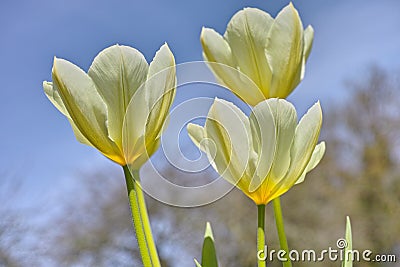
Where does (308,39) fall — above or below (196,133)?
above

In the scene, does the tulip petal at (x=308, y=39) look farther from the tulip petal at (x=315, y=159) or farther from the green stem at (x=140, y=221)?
the green stem at (x=140, y=221)

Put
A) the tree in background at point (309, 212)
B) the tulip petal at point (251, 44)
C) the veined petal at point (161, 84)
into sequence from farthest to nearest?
the tree in background at point (309, 212)
the tulip petal at point (251, 44)
the veined petal at point (161, 84)

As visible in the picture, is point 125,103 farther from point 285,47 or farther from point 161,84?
point 285,47

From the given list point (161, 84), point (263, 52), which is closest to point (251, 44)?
point (263, 52)

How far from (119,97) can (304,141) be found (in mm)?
114

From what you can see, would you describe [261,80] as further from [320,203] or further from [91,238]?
[320,203]

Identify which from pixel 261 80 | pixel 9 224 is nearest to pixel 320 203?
pixel 9 224

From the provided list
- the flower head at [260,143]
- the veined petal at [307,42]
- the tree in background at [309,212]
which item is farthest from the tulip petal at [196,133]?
the tree in background at [309,212]

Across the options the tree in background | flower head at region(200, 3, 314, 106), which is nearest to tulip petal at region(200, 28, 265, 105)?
flower head at region(200, 3, 314, 106)

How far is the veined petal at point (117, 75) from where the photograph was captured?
298 millimetres

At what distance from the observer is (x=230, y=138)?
32cm

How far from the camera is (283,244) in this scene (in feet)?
1.15

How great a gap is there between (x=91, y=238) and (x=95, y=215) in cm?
26

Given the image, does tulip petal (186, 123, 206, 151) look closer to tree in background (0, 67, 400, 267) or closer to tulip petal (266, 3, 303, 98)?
tulip petal (266, 3, 303, 98)
